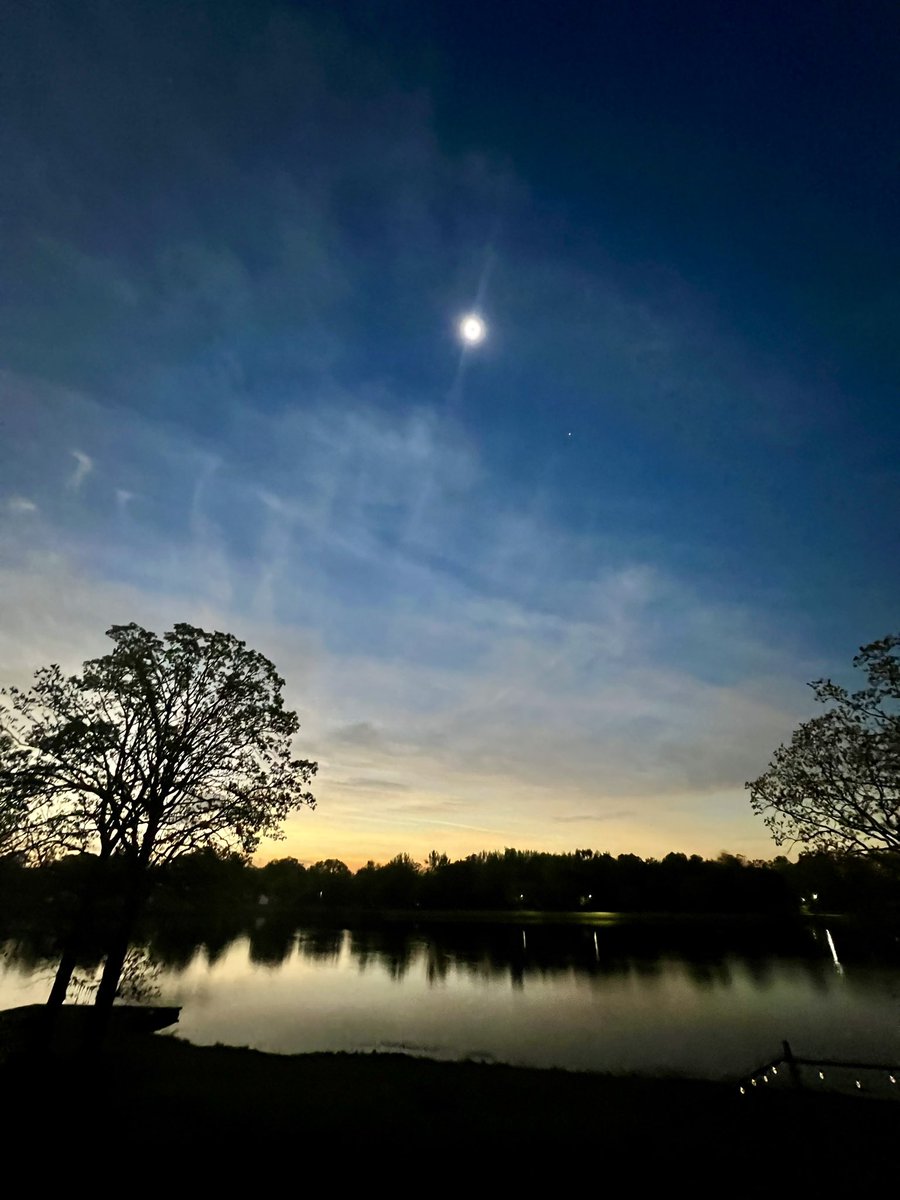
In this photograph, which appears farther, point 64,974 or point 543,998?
point 543,998

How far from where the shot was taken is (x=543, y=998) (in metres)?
48.6

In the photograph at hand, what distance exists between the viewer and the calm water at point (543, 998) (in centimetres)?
3316

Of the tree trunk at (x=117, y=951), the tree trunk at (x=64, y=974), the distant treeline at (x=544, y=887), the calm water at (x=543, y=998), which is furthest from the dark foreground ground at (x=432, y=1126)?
the distant treeline at (x=544, y=887)

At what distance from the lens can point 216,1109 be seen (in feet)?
54.3

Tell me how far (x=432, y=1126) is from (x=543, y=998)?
39.3 meters

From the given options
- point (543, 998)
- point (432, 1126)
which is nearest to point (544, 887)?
point (543, 998)

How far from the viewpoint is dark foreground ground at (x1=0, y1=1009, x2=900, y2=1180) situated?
13.5m

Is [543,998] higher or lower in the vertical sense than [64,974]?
lower

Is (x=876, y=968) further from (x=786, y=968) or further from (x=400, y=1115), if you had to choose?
(x=400, y=1115)

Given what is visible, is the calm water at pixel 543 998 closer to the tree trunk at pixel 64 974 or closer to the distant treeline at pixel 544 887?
the tree trunk at pixel 64 974

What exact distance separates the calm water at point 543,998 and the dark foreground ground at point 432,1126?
5.42 meters

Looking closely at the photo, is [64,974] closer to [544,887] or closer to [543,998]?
[543,998]

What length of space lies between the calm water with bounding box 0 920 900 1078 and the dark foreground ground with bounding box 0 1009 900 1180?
5.42 metres

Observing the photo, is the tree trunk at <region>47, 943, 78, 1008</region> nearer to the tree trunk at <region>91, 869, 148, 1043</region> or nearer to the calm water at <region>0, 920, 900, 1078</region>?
the tree trunk at <region>91, 869, 148, 1043</region>
